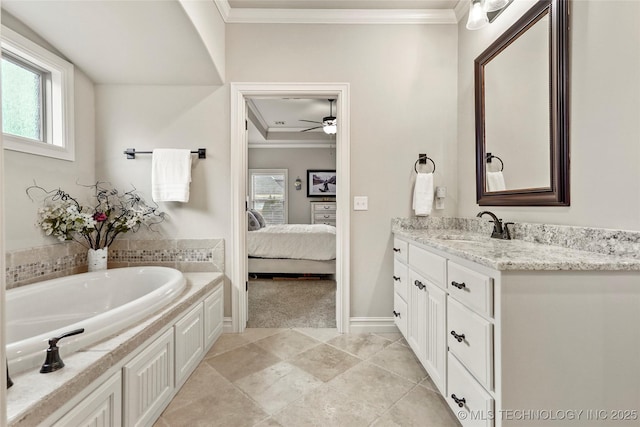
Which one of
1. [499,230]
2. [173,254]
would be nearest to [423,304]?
[499,230]

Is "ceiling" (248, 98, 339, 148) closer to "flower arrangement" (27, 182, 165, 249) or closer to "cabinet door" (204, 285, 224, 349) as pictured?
"flower arrangement" (27, 182, 165, 249)

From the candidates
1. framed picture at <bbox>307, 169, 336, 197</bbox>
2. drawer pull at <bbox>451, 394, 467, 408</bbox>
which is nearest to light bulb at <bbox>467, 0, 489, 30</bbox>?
drawer pull at <bbox>451, 394, 467, 408</bbox>

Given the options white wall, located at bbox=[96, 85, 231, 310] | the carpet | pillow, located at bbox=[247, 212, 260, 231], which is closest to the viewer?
white wall, located at bbox=[96, 85, 231, 310]

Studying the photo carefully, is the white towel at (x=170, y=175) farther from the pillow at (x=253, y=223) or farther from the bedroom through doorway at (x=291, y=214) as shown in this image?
the pillow at (x=253, y=223)

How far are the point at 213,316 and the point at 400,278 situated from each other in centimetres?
144

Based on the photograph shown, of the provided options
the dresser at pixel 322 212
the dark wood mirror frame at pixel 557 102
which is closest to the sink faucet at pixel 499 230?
the dark wood mirror frame at pixel 557 102

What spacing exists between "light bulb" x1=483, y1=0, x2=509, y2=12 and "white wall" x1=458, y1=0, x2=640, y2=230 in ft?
1.23

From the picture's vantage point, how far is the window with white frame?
72.5 inches

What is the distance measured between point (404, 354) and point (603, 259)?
4.52 feet

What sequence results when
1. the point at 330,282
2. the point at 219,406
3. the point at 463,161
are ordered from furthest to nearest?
the point at 330,282 < the point at 463,161 < the point at 219,406

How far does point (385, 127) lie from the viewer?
7.98 ft

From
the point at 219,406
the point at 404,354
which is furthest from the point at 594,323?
the point at 219,406

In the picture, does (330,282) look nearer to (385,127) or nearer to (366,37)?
(385,127)

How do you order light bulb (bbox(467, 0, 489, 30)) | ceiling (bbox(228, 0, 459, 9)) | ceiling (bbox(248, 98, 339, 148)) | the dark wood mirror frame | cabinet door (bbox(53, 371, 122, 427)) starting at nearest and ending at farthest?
cabinet door (bbox(53, 371, 122, 427))
the dark wood mirror frame
light bulb (bbox(467, 0, 489, 30))
ceiling (bbox(228, 0, 459, 9))
ceiling (bbox(248, 98, 339, 148))
